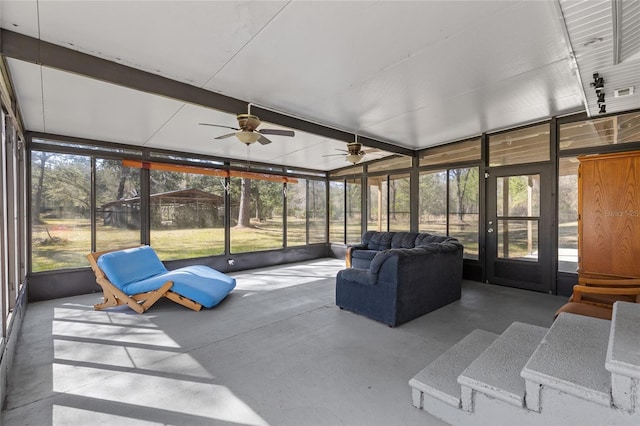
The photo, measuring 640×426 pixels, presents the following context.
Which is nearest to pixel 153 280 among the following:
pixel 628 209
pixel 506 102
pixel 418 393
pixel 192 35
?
pixel 192 35

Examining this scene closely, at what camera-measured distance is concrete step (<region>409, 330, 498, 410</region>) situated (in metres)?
1.97

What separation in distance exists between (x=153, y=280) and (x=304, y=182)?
5056mm

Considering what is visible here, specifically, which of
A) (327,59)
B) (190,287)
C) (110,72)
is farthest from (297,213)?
(110,72)

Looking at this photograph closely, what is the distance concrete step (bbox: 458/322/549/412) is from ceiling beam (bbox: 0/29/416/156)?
3483 millimetres

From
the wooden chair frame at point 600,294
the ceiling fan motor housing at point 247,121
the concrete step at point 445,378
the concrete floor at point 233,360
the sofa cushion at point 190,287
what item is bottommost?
the concrete floor at point 233,360

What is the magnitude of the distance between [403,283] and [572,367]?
192 centimetres

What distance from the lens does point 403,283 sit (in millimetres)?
3574

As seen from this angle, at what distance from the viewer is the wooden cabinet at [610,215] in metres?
3.44

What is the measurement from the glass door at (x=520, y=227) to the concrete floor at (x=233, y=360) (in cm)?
68

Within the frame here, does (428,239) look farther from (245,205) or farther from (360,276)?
(245,205)

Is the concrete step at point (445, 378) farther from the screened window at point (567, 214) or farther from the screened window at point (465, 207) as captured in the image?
the screened window at point (465, 207)

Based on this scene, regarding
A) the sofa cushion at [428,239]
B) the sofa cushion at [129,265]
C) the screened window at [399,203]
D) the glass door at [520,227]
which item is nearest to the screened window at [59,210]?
the sofa cushion at [129,265]

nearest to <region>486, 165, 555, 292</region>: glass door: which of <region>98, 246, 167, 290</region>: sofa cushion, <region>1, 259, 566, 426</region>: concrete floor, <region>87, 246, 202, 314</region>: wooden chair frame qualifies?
<region>1, 259, 566, 426</region>: concrete floor

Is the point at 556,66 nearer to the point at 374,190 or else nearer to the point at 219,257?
the point at 374,190
